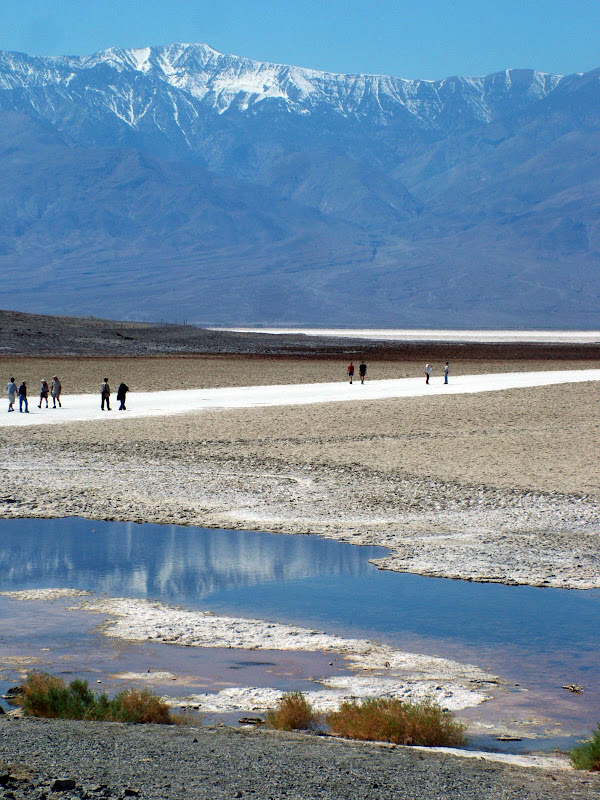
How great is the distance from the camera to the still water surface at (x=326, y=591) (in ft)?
33.6

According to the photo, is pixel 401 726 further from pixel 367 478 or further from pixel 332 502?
pixel 367 478

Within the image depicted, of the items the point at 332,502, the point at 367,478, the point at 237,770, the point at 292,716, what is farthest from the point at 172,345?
the point at 237,770

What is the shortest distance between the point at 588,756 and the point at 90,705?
3.34 m

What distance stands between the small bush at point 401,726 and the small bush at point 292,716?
212mm

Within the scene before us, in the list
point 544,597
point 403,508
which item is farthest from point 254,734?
point 403,508

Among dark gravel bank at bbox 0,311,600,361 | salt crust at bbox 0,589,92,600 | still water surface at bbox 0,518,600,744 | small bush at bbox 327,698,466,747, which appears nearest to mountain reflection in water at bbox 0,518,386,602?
still water surface at bbox 0,518,600,744

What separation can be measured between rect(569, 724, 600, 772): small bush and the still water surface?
4.30ft

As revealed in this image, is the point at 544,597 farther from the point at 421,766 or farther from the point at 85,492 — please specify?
the point at 85,492

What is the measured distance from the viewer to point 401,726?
7.59m

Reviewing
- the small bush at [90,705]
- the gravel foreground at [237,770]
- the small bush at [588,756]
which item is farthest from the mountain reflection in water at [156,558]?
the small bush at [588,756]

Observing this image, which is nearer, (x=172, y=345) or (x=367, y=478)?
(x=367, y=478)

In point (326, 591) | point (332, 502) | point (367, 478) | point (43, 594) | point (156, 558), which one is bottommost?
point (43, 594)

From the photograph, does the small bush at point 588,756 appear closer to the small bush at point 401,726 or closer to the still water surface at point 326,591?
the small bush at point 401,726

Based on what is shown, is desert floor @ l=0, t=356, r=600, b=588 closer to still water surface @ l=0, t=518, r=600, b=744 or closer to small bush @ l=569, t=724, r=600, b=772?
still water surface @ l=0, t=518, r=600, b=744
